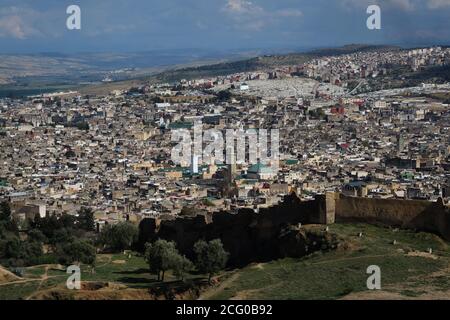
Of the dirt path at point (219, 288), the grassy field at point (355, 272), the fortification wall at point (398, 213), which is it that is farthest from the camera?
the fortification wall at point (398, 213)

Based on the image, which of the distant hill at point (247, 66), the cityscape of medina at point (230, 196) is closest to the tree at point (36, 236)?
the cityscape of medina at point (230, 196)

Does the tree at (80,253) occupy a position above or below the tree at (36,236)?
above

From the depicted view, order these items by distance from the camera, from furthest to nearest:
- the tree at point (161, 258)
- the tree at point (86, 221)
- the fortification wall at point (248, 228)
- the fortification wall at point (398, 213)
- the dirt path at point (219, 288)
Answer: the tree at point (86, 221)
the fortification wall at point (248, 228)
the fortification wall at point (398, 213)
the tree at point (161, 258)
the dirt path at point (219, 288)

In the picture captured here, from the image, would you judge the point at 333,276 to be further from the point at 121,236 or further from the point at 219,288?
the point at 121,236

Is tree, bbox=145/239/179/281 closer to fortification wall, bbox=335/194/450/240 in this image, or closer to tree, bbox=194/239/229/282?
tree, bbox=194/239/229/282

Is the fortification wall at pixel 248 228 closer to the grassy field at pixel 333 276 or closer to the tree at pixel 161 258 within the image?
the grassy field at pixel 333 276

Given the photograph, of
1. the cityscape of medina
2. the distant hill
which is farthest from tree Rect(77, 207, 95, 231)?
the distant hill
